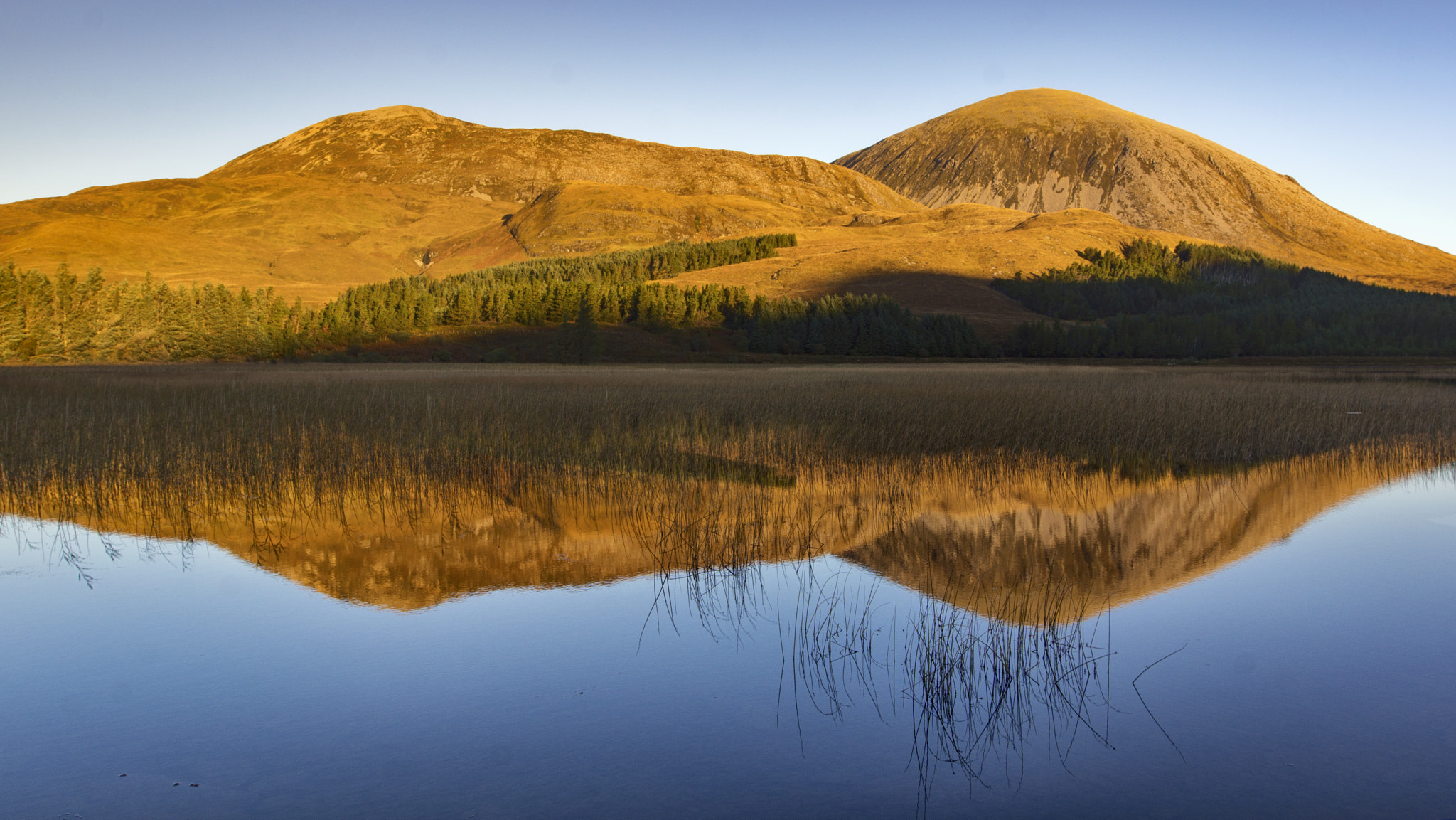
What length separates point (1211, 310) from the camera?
431 feet

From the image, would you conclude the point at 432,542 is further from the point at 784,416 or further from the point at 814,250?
the point at 814,250

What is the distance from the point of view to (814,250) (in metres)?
176

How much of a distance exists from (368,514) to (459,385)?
22217mm

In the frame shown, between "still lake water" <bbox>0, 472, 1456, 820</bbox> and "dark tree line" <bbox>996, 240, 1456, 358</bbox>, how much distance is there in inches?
3864

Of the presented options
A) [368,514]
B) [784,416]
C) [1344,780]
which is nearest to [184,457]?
[368,514]

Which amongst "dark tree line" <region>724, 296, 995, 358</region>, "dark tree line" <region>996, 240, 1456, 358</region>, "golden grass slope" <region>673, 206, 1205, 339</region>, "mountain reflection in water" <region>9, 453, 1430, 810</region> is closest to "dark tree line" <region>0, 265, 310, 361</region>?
"dark tree line" <region>724, 296, 995, 358</region>

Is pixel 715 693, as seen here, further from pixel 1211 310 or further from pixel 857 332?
pixel 1211 310

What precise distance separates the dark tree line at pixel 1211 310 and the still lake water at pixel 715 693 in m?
98.2

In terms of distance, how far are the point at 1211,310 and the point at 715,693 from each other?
145658mm

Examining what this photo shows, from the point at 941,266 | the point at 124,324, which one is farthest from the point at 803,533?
the point at 941,266

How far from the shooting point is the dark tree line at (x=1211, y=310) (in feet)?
336

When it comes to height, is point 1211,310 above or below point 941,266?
below

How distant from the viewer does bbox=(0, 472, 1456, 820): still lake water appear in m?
4.69

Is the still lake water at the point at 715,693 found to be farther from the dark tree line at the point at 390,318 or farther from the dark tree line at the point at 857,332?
the dark tree line at the point at 857,332
